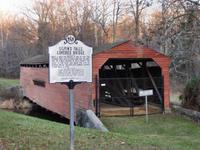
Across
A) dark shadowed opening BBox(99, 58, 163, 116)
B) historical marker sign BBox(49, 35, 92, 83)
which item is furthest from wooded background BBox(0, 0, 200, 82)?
historical marker sign BBox(49, 35, 92, 83)

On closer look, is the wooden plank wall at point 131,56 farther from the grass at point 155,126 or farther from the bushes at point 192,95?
the grass at point 155,126

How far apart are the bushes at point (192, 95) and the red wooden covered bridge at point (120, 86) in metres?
1.42

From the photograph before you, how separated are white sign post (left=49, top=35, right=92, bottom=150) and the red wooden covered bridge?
11746mm

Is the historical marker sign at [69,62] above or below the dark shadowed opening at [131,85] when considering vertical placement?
above

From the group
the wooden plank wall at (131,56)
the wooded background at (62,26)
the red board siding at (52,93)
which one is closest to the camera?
the wooden plank wall at (131,56)

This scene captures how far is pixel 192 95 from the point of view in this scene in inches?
728

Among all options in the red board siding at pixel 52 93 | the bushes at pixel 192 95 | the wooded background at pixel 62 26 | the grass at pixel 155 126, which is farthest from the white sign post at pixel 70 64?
the wooded background at pixel 62 26

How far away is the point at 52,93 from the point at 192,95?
10202mm

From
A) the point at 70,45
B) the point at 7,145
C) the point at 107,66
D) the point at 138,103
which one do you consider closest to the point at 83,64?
the point at 70,45

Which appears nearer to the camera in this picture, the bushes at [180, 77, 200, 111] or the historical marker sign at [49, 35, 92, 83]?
the historical marker sign at [49, 35, 92, 83]

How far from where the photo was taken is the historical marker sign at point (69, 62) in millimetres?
6922

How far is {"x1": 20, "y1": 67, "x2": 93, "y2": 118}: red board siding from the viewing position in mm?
19625

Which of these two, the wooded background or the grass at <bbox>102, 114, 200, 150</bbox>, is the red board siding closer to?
the grass at <bbox>102, 114, 200, 150</bbox>

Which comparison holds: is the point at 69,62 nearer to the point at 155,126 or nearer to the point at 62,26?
the point at 155,126
